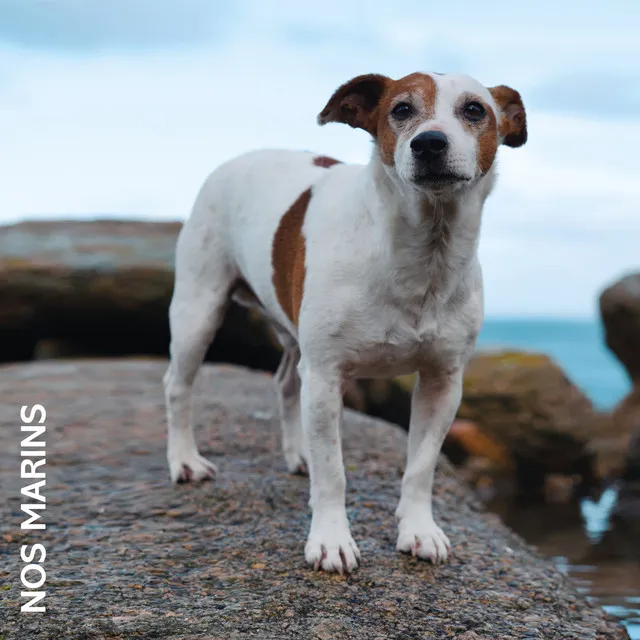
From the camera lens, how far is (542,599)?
4.50 m

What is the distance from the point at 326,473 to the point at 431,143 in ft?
5.25

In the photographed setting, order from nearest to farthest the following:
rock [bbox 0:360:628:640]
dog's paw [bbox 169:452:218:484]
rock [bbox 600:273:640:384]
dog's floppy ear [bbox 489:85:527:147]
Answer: rock [bbox 0:360:628:640] → dog's floppy ear [bbox 489:85:527:147] → dog's paw [bbox 169:452:218:484] → rock [bbox 600:273:640:384]

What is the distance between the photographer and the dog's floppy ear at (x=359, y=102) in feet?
14.1

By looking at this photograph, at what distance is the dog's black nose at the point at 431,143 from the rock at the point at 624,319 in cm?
1156

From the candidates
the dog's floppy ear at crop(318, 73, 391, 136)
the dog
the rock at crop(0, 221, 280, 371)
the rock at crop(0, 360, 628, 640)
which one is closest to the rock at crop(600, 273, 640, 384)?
the rock at crop(0, 221, 280, 371)

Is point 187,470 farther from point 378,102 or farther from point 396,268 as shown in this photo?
point 378,102

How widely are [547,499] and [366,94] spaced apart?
28.6 ft

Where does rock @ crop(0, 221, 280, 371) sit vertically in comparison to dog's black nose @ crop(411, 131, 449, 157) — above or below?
below

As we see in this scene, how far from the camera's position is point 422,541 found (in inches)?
181

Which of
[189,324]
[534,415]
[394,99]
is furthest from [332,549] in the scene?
[534,415]

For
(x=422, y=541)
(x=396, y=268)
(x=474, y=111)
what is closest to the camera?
(x=474, y=111)

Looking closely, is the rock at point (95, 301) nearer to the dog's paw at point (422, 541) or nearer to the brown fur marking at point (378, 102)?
the dog's paw at point (422, 541)

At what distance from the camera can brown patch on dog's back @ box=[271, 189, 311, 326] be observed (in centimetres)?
463

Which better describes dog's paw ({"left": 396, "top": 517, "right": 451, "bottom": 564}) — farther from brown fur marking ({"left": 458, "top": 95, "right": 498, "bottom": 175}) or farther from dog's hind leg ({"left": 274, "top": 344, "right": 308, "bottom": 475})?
brown fur marking ({"left": 458, "top": 95, "right": 498, "bottom": 175})
